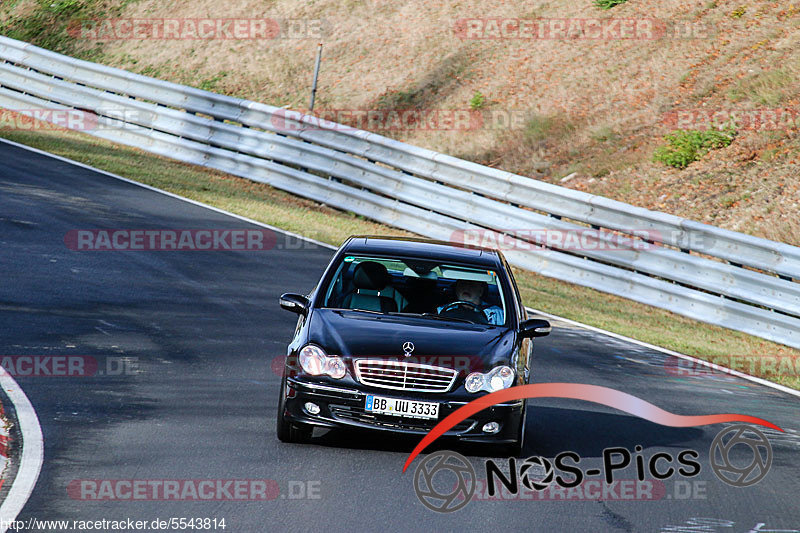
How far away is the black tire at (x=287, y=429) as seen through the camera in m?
8.04

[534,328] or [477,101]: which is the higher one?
[477,101]

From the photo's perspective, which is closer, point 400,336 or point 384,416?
point 384,416

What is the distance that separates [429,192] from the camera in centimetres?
1891

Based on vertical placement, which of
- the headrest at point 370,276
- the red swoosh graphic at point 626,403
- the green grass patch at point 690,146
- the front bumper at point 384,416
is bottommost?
the red swoosh graphic at point 626,403

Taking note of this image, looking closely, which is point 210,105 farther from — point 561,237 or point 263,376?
point 263,376

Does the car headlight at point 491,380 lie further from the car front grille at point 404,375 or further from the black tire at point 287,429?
the black tire at point 287,429

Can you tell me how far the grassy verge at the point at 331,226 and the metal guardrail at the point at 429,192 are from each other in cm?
19

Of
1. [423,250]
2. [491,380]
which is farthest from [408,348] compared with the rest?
[423,250]

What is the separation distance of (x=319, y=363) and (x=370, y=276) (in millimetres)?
1274

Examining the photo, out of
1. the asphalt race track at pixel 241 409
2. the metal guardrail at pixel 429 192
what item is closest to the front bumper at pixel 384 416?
the asphalt race track at pixel 241 409

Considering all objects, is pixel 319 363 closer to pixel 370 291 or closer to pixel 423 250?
pixel 370 291

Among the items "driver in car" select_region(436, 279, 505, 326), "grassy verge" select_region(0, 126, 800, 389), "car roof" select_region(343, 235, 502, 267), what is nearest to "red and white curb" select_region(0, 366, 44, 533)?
"car roof" select_region(343, 235, 502, 267)

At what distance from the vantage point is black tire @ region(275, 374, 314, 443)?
316 inches

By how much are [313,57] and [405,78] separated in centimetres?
317
